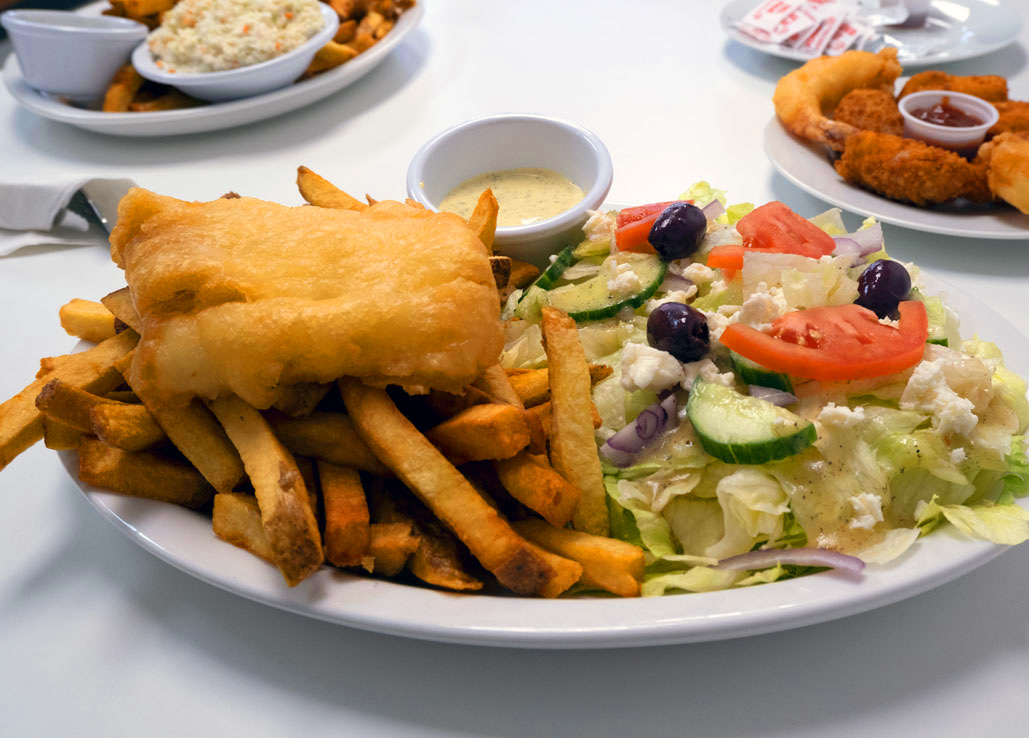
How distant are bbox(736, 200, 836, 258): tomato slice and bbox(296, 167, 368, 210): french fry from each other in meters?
1.05

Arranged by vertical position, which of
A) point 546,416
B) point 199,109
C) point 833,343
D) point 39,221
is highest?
point 833,343

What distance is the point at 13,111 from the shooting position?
412cm

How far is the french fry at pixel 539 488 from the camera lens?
1.59m

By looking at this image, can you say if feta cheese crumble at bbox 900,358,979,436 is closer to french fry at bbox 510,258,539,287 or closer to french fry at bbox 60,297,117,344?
french fry at bbox 510,258,539,287

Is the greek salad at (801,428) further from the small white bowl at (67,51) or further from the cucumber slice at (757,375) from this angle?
the small white bowl at (67,51)

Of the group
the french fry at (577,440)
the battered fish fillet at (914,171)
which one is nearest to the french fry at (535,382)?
the french fry at (577,440)

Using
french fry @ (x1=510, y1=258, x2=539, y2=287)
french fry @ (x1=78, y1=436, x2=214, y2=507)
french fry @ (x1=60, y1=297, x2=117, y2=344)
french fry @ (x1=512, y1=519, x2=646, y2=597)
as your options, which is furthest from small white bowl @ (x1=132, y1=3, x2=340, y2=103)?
french fry @ (x1=512, y1=519, x2=646, y2=597)

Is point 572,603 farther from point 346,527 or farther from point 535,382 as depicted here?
point 535,382

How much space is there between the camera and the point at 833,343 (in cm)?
177

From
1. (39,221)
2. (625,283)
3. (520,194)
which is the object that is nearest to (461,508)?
(625,283)

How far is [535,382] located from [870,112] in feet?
7.34

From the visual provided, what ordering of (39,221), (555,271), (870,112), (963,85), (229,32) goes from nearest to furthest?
(555,271), (39,221), (870,112), (963,85), (229,32)

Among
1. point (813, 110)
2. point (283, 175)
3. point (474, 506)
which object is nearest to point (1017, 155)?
point (813, 110)

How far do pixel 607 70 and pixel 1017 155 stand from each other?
7.27ft
